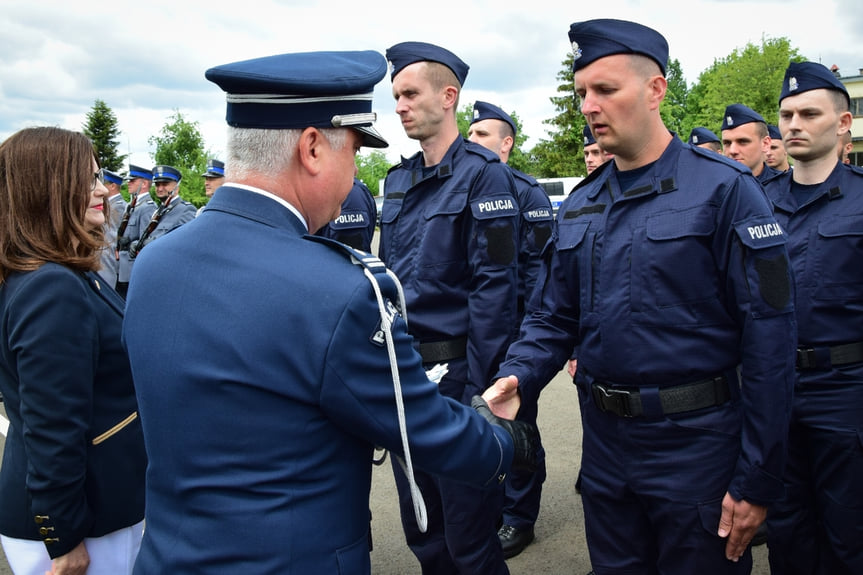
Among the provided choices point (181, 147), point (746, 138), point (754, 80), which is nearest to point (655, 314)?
point (746, 138)

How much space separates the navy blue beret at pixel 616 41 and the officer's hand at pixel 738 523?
153 cm

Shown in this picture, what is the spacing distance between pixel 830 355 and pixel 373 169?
288 ft

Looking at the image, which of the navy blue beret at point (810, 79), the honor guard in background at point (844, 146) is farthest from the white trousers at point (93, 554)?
the honor guard in background at point (844, 146)

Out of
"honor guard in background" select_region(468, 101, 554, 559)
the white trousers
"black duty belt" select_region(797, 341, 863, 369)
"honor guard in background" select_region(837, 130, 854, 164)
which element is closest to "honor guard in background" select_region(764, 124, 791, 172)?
"honor guard in background" select_region(837, 130, 854, 164)

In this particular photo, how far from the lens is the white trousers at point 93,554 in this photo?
231 cm

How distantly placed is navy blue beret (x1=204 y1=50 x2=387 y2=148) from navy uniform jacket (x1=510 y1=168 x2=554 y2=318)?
2.85 metres

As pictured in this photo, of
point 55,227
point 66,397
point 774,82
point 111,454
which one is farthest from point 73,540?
point 774,82

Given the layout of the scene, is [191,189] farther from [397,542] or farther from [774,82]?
[774,82]

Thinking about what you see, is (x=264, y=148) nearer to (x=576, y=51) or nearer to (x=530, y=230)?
(x=576, y=51)

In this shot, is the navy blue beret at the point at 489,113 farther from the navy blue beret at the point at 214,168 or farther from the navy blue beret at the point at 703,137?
the navy blue beret at the point at 214,168

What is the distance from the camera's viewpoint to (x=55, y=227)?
228 centimetres

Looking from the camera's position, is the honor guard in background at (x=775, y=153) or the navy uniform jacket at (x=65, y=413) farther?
the honor guard in background at (x=775, y=153)

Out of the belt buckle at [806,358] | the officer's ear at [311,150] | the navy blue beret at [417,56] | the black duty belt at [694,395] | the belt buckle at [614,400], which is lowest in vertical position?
the belt buckle at [806,358]

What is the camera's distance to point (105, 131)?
52781 mm
